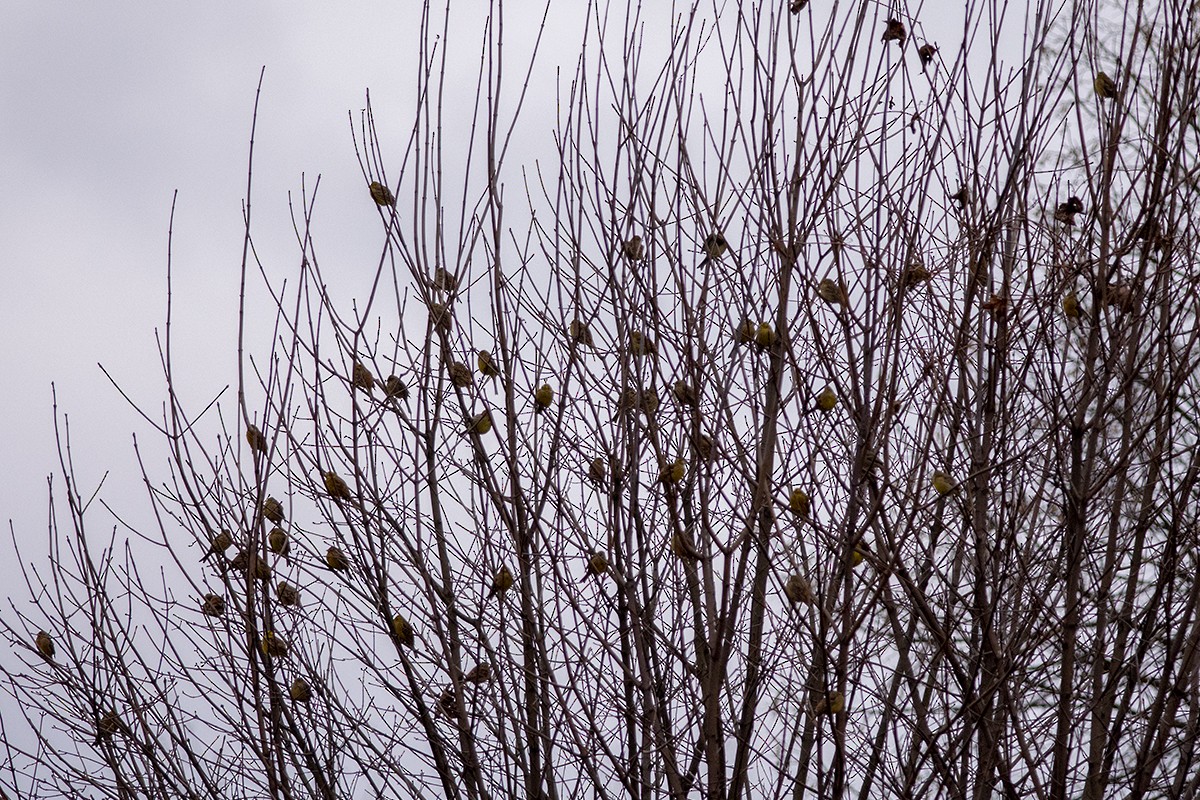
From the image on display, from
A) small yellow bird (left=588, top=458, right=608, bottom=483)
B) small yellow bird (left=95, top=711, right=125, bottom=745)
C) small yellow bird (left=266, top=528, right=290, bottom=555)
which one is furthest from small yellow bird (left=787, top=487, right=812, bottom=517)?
small yellow bird (left=95, top=711, right=125, bottom=745)

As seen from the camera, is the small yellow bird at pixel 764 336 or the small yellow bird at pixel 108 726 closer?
the small yellow bird at pixel 764 336

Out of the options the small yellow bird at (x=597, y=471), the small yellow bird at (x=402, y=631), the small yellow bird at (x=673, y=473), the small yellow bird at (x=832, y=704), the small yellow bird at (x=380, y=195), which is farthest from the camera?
the small yellow bird at (x=380, y=195)

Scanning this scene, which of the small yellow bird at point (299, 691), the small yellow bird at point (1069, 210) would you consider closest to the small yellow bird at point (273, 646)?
the small yellow bird at point (299, 691)

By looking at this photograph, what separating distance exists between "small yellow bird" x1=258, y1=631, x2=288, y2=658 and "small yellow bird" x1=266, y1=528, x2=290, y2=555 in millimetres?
215

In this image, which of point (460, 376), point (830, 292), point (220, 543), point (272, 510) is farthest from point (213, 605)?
point (830, 292)

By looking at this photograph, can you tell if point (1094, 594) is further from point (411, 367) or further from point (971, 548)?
point (411, 367)

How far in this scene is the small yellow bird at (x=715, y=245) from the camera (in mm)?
3158

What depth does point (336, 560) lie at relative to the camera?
307 cm

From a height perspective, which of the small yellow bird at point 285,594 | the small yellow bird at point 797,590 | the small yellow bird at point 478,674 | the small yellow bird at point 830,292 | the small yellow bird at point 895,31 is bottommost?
the small yellow bird at point 797,590

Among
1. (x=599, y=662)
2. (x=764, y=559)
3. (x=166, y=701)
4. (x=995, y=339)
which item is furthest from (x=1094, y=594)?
(x=166, y=701)

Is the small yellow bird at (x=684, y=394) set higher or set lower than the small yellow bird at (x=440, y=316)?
lower

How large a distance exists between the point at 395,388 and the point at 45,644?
1.24 metres

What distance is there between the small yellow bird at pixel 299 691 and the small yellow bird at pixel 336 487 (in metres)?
0.49

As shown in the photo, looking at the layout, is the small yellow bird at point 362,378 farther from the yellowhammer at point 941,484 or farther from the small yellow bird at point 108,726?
the yellowhammer at point 941,484
